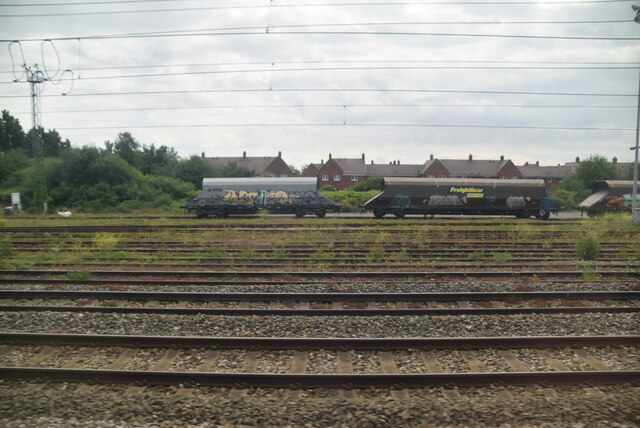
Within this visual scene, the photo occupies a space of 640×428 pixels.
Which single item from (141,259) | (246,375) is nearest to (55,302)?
(141,259)

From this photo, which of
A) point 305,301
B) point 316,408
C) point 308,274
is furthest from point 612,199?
point 316,408

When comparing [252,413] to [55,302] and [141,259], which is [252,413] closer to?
[55,302]

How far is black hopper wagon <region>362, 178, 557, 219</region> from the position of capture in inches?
1080

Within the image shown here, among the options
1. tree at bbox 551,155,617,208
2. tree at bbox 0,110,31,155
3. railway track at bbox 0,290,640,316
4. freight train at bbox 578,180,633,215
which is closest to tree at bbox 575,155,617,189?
tree at bbox 551,155,617,208

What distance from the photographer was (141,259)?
13.1 m

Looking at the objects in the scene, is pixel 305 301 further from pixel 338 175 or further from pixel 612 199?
pixel 338 175

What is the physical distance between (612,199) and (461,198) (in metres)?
11.9

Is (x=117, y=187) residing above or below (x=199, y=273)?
above

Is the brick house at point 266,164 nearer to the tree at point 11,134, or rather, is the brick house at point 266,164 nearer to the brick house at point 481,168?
the brick house at point 481,168

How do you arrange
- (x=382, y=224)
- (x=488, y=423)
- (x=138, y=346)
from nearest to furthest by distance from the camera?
1. (x=488, y=423)
2. (x=138, y=346)
3. (x=382, y=224)

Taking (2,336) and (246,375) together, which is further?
(2,336)

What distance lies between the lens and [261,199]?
29.1 metres

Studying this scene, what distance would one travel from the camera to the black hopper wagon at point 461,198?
27.4 metres

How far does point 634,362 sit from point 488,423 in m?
3.03
